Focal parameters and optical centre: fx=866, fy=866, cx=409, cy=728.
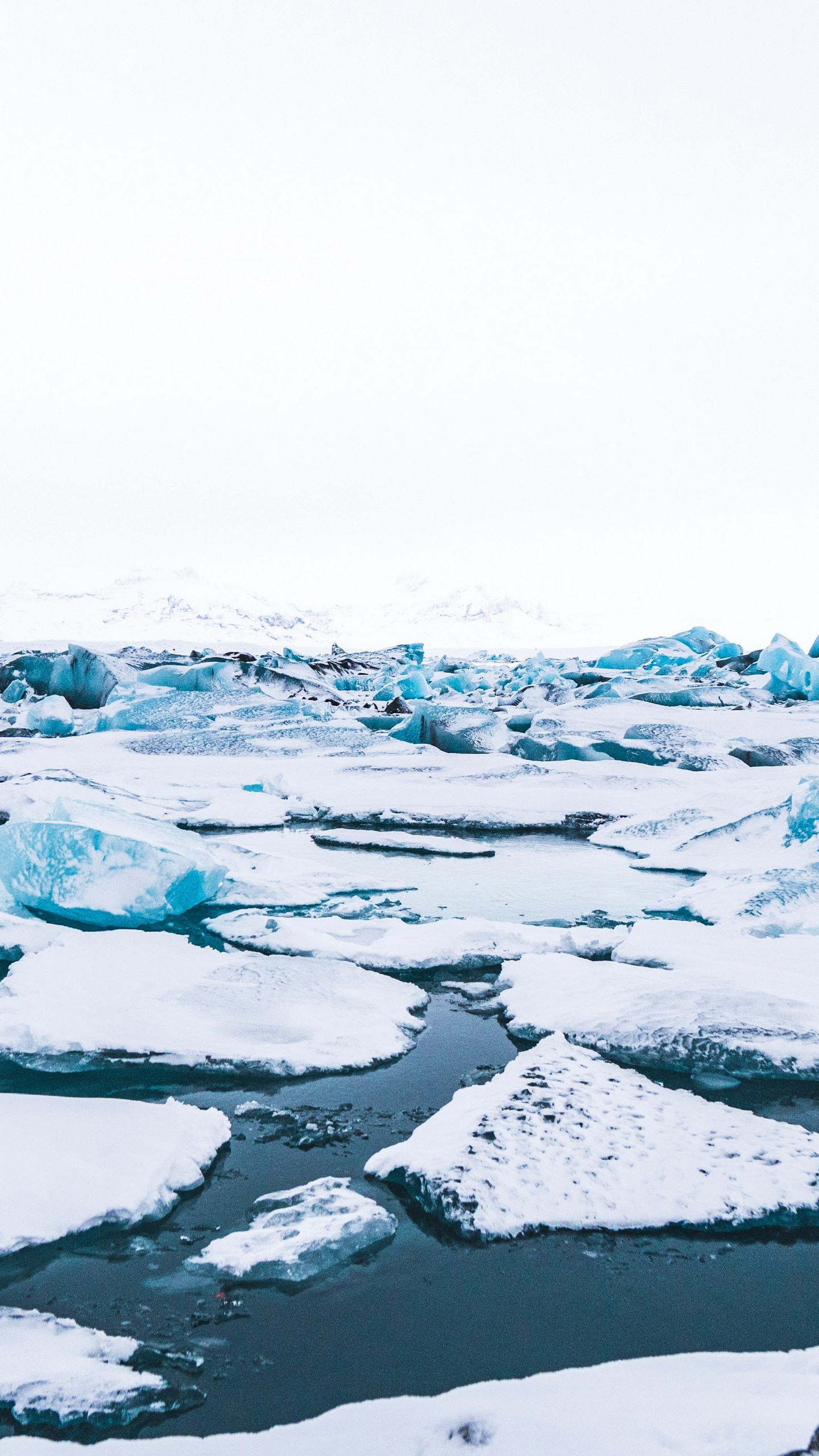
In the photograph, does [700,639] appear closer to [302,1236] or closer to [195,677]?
[195,677]

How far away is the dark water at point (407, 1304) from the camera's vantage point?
1018mm

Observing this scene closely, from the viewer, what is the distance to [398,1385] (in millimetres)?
998

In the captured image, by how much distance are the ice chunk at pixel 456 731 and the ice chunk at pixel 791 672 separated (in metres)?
5.61

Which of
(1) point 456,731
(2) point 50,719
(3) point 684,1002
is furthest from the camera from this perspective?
(2) point 50,719

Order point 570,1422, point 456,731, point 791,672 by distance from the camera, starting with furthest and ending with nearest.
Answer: point 791,672
point 456,731
point 570,1422

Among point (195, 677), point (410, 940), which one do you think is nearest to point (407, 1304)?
point (410, 940)

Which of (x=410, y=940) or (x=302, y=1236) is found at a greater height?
(x=302, y=1236)

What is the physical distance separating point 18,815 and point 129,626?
135 metres

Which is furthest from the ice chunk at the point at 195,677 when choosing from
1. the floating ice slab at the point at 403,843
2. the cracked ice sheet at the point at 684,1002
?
the cracked ice sheet at the point at 684,1002

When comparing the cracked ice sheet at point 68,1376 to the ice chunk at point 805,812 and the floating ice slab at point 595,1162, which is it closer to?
the floating ice slab at point 595,1162

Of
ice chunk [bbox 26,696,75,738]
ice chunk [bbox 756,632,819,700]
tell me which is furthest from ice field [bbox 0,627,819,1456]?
ice chunk [bbox 756,632,819,700]

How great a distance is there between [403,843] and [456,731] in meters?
2.47

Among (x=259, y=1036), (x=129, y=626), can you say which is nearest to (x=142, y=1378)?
(x=259, y=1036)

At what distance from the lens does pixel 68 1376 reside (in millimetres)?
998
